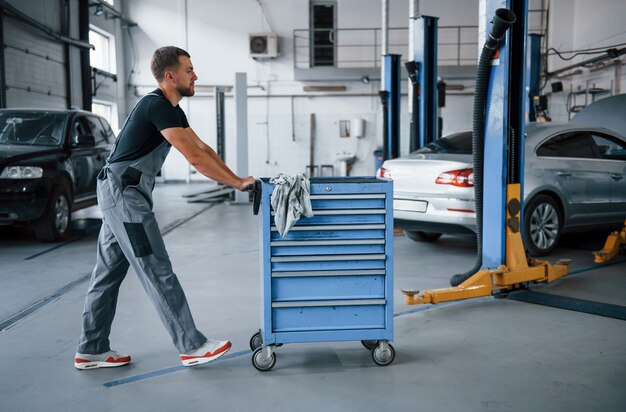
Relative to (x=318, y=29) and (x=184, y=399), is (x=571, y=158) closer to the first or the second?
(x=184, y=399)

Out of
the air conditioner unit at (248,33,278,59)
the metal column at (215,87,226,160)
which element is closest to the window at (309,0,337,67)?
the air conditioner unit at (248,33,278,59)

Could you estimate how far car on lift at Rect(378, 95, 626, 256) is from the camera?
5820mm

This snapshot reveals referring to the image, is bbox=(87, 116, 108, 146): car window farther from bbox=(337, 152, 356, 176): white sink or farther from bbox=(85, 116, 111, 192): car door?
bbox=(337, 152, 356, 176): white sink

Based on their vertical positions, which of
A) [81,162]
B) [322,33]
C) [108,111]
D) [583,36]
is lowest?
[81,162]

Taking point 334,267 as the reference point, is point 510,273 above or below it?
below

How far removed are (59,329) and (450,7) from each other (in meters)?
17.1

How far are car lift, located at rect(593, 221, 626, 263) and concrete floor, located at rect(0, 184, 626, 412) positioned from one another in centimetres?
35

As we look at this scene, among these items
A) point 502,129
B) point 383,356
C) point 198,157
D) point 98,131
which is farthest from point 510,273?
point 98,131

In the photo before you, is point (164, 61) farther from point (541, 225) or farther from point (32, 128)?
point (32, 128)

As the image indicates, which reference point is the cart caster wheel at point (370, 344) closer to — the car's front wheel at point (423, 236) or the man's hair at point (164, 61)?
the man's hair at point (164, 61)

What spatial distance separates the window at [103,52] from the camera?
17.1 m

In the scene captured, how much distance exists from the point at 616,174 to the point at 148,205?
5.59 m

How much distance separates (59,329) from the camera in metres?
3.93

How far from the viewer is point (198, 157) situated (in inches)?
116
